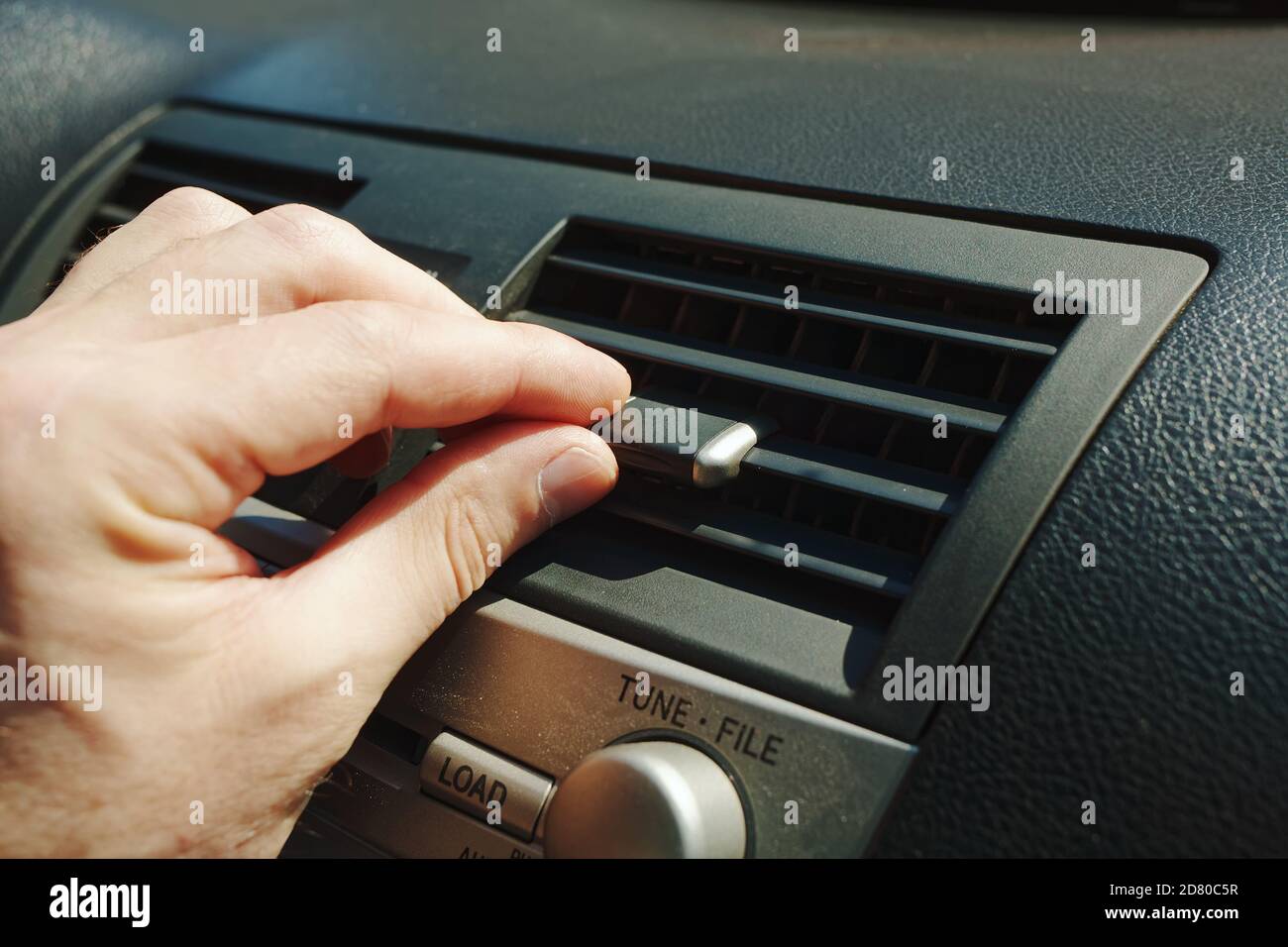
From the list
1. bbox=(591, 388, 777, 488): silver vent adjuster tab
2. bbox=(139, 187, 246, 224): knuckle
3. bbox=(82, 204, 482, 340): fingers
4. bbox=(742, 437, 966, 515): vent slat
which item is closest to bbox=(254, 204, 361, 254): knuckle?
bbox=(82, 204, 482, 340): fingers

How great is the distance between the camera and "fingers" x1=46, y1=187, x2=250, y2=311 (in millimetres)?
1047

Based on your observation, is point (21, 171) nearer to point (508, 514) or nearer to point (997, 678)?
point (508, 514)

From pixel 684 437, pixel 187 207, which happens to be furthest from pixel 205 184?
pixel 684 437

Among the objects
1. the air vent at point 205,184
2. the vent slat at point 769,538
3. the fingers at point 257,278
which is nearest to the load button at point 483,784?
the vent slat at point 769,538

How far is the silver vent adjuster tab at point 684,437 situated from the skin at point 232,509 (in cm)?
3

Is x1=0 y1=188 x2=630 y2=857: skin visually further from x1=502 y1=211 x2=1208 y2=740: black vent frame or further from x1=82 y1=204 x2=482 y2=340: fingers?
x1=502 y1=211 x2=1208 y2=740: black vent frame

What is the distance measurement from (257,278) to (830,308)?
526mm

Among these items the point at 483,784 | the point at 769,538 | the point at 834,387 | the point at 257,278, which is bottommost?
the point at 483,784

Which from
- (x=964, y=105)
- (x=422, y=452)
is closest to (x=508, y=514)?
(x=422, y=452)

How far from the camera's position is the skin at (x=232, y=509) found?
0.81 meters

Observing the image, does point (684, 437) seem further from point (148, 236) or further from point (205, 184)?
point (205, 184)

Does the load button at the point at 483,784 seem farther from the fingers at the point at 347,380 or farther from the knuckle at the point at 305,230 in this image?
the knuckle at the point at 305,230

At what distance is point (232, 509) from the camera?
91cm
